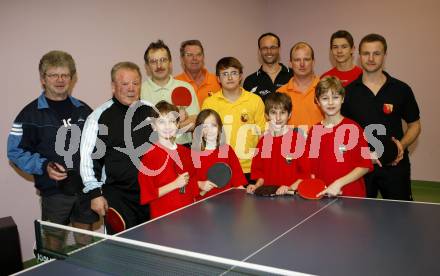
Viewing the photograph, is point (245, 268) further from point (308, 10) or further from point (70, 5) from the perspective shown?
point (308, 10)

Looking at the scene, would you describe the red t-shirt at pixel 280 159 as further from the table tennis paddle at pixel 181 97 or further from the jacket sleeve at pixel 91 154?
the jacket sleeve at pixel 91 154

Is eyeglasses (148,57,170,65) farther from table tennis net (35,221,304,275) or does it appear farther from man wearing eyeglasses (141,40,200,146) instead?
table tennis net (35,221,304,275)

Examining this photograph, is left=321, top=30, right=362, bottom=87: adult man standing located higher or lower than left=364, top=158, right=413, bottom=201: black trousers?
higher

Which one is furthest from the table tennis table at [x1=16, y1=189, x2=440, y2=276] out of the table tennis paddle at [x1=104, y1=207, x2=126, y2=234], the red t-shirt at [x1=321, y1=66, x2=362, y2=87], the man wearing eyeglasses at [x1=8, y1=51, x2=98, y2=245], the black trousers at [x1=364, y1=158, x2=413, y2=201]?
the red t-shirt at [x1=321, y1=66, x2=362, y2=87]

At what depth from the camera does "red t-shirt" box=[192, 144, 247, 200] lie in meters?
3.46

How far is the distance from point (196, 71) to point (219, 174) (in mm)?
2126

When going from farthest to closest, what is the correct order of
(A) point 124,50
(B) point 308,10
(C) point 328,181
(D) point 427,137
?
1. (B) point 308,10
2. (D) point 427,137
3. (A) point 124,50
4. (C) point 328,181

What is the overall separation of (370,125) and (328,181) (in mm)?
873

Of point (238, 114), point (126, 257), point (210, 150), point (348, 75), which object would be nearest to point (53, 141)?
point (210, 150)

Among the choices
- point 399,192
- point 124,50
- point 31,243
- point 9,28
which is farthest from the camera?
point 124,50

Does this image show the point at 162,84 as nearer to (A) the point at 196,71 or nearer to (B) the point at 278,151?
(A) the point at 196,71

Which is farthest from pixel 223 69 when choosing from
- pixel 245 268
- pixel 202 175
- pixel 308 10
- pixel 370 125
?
pixel 308 10

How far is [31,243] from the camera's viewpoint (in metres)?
4.46

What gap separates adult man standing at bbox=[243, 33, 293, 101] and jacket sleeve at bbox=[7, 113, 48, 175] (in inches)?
111
